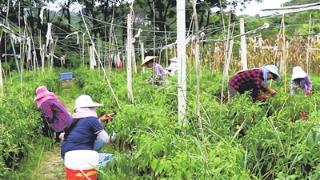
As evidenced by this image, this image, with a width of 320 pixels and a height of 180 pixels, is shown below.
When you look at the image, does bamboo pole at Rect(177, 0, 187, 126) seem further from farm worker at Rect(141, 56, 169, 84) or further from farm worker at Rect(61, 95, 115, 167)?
farm worker at Rect(141, 56, 169, 84)

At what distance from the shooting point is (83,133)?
459 cm

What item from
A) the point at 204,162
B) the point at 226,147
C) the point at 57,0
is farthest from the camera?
the point at 57,0

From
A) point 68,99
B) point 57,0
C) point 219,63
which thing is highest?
point 57,0

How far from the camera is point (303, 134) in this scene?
3434 millimetres

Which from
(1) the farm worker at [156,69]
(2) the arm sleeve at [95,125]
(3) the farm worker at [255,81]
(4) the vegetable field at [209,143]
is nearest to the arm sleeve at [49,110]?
(4) the vegetable field at [209,143]

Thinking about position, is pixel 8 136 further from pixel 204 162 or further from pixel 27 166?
pixel 204 162

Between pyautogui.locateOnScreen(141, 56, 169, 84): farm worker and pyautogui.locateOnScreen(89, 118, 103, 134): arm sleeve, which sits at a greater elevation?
pyautogui.locateOnScreen(141, 56, 169, 84): farm worker

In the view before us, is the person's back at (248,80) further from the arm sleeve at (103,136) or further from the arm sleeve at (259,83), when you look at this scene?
the arm sleeve at (103,136)

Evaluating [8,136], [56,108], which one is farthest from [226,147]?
[56,108]

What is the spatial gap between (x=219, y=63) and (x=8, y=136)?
923cm

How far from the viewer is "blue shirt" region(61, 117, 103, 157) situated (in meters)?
4.59

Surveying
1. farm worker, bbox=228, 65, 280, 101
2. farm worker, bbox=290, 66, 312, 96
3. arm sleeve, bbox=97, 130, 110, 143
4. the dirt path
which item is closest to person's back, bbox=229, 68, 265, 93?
farm worker, bbox=228, 65, 280, 101

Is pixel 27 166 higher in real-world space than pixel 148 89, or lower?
lower

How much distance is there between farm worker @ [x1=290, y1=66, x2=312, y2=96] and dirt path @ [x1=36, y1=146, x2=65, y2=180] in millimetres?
3214
